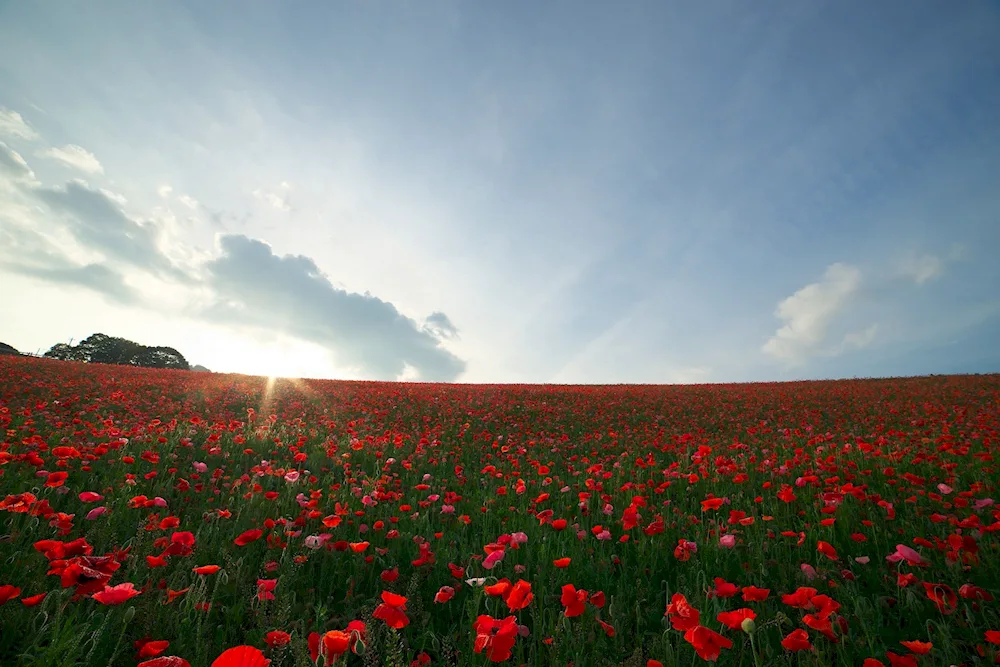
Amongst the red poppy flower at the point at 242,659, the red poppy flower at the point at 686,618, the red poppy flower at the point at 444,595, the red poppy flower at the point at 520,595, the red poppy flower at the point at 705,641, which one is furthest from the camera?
the red poppy flower at the point at 444,595

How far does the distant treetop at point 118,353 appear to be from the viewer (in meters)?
37.6

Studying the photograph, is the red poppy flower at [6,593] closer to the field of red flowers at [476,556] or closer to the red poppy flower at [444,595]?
the field of red flowers at [476,556]

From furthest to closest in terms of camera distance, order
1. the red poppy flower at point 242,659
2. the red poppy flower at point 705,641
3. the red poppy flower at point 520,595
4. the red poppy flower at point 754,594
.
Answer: the red poppy flower at point 754,594 < the red poppy flower at point 520,595 < the red poppy flower at point 705,641 < the red poppy flower at point 242,659

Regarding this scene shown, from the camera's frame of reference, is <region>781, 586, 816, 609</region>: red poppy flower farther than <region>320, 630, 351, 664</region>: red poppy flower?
Yes

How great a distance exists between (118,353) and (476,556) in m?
48.0

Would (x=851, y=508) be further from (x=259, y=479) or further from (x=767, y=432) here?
(x=767, y=432)

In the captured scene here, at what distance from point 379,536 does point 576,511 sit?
7.54 feet

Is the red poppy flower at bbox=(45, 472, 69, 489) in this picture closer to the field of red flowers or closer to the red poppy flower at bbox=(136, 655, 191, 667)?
the field of red flowers

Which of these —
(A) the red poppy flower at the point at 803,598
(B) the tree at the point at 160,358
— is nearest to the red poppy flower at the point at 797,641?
(A) the red poppy flower at the point at 803,598

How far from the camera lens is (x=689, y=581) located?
3232 millimetres

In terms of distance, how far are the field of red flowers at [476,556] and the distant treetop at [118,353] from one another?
38032 mm

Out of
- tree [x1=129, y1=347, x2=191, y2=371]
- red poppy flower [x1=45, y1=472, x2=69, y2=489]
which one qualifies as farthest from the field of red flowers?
tree [x1=129, y1=347, x2=191, y2=371]

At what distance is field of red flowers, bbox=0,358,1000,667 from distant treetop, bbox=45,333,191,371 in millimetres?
38032

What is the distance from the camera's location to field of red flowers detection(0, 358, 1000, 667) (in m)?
2.18
